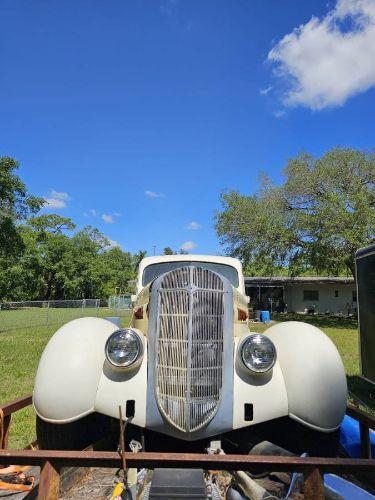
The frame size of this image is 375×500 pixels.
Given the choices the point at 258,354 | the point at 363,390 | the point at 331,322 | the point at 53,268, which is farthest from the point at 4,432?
the point at 53,268

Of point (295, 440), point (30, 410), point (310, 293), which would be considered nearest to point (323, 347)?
point (295, 440)

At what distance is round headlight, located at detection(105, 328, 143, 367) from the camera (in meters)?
3.22

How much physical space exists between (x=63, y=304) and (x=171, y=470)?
2589cm

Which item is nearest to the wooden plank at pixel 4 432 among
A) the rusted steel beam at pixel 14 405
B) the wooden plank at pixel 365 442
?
the rusted steel beam at pixel 14 405

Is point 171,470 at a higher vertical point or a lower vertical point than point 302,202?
lower

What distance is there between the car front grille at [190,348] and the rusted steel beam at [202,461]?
0.72 metres

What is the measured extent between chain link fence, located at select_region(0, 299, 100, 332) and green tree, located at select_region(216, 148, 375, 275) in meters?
11.2

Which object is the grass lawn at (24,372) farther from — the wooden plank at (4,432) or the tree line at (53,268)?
the tree line at (53,268)

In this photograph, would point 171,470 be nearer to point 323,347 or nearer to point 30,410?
point 323,347

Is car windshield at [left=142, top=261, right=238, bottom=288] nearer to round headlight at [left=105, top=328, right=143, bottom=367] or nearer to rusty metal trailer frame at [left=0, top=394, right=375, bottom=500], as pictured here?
round headlight at [left=105, top=328, right=143, bottom=367]

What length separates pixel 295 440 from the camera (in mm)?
3533

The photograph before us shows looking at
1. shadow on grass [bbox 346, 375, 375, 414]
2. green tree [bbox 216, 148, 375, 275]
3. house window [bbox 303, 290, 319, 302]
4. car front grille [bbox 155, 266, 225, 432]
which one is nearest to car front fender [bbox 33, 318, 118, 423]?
car front grille [bbox 155, 266, 225, 432]

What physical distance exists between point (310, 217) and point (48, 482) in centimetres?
2184

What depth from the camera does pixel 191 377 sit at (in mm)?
3053
